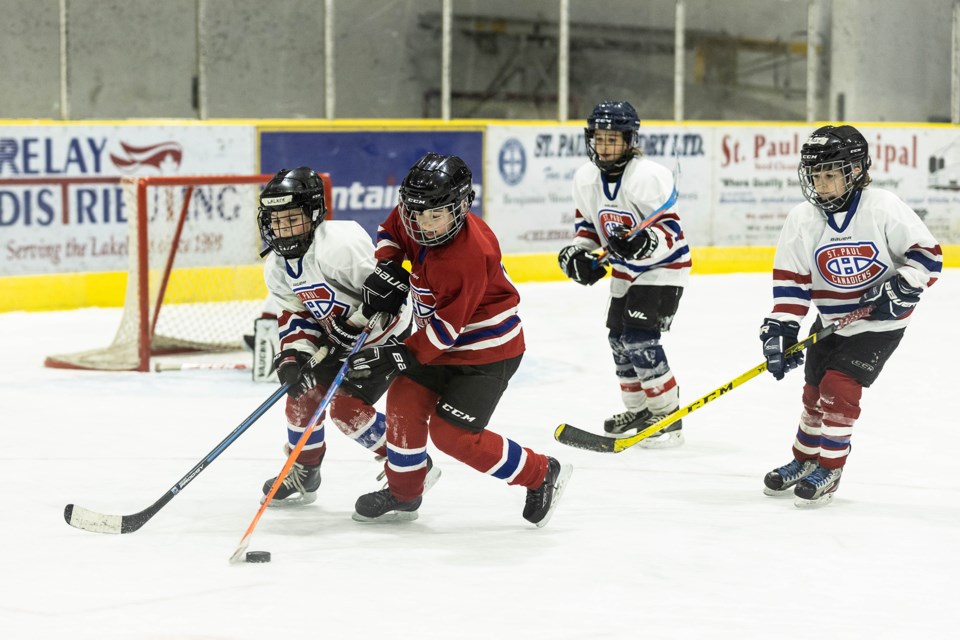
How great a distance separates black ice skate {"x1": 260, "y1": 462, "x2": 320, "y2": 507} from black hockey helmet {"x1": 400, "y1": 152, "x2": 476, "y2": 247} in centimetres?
77

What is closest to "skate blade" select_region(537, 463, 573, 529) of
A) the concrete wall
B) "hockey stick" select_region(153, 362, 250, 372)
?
"hockey stick" select_region(153, 362, 250, 372)

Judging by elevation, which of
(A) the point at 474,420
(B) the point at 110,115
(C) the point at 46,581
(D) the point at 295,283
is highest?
(B) the point at 110,115

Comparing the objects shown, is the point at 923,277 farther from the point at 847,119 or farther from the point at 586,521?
the point at 847,119

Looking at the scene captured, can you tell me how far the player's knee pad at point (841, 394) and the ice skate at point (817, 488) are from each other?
0.55ft

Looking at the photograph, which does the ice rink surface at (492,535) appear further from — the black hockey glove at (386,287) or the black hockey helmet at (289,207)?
the black hockey helmet at (289,207)

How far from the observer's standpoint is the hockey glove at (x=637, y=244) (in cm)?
441

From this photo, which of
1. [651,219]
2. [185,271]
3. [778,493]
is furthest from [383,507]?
[185,271]

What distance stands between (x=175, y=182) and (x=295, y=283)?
2753 millimetres

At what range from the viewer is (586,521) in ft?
11.8

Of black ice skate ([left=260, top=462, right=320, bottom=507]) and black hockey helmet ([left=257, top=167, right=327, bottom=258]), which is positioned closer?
black hockey helmet ([left=257, top=167, right=327, bottom=258])

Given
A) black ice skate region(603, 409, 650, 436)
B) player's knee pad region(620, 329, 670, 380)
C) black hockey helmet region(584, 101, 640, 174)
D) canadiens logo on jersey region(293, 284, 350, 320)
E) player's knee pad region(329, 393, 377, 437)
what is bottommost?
black ice skate region(603, 409, 650, 436)

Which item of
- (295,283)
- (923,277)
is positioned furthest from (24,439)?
(923,277)

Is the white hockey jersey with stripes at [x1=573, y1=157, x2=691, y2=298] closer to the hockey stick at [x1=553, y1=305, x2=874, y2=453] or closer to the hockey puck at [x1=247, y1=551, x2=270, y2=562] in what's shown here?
the hockey stick at [x1=553, y1=305, x2=874, y2=453]

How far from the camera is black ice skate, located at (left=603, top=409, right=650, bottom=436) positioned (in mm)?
4699
